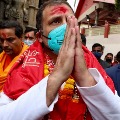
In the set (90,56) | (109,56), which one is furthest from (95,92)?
(109,56)

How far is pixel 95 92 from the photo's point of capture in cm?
153

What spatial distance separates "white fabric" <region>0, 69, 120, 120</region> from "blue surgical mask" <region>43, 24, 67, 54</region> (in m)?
0.21

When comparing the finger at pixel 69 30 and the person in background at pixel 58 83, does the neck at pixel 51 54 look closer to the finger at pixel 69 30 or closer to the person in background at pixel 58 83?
the person in background at pixel 58 83

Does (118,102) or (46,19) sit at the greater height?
(46,19)

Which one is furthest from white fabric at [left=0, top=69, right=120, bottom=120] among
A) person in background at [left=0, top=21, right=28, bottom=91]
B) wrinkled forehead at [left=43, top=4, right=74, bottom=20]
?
person in background at [left=0, top=21, right=28, bottom=91]

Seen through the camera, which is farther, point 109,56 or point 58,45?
point 109,56

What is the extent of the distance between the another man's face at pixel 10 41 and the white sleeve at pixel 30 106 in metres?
1.89

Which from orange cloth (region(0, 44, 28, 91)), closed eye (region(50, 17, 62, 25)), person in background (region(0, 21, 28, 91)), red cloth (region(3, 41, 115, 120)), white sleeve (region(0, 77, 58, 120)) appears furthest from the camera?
person in background (region(0, 21, 28, 91))

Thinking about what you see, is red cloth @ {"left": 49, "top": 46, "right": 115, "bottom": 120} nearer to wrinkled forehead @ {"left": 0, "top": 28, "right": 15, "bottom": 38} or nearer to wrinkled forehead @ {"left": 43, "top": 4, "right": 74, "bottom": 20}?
wrinkled forehead @ {"left": 43, "top": 4, "right": 74, "bottom": 20}

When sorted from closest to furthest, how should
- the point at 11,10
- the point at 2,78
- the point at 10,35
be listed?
the point at 2,78, the point at 10,35, the point at 11,10

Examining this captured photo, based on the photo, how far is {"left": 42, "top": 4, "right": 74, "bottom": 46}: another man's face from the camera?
174cm

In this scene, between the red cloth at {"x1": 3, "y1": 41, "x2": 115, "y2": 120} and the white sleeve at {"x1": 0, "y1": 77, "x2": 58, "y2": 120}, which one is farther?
the red cloth at {"x1": 3, "y1": 41, "x2": 115, "y2": 120}

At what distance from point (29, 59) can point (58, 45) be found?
0.15 meters

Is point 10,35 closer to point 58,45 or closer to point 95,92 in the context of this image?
point 58,45
